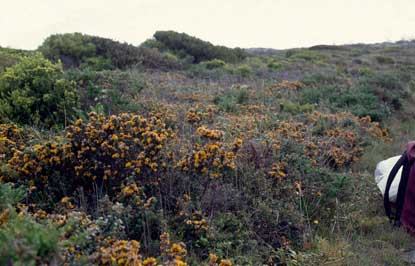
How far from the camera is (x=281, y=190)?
390 cm

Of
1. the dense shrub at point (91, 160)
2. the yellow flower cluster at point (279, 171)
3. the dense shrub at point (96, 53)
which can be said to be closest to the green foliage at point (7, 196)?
the dense shrub at point (91, 160)

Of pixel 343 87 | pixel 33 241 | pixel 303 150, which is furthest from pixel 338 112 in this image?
pixel 33 241

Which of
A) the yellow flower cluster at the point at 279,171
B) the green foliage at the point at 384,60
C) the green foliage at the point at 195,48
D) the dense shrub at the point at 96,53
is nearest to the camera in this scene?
the yellow flower cluster at the point at 279,171

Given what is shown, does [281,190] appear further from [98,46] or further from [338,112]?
[98,46]

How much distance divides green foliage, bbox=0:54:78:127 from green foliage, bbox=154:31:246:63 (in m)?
11.3

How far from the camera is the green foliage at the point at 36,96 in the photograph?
5.30 metres

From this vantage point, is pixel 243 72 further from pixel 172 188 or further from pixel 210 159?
pixel 172 188

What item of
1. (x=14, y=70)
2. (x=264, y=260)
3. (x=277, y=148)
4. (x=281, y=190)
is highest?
(x=14, y=70)

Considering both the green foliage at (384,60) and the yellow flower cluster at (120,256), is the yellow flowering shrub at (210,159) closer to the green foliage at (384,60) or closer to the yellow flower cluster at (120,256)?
the yellow flower cluster at (120,256)

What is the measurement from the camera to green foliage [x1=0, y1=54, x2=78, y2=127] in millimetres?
5301

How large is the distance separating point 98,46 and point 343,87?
7.16m

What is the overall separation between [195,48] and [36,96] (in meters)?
12.3

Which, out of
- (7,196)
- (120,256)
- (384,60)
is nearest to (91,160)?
(7,196)

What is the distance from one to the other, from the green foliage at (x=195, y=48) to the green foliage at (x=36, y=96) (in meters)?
11.3
